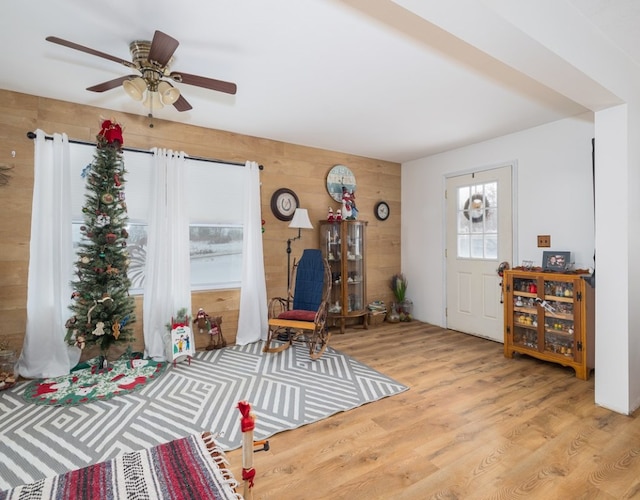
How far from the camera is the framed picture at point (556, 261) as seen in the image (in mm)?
3330

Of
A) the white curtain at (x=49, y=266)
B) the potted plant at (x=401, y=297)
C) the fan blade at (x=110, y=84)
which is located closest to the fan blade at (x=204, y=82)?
the fan blade at (x=110, y=84)

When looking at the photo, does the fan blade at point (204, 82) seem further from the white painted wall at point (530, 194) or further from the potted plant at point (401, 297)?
the potted plant at point (401, 297)

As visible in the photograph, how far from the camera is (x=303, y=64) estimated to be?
2.45 metres

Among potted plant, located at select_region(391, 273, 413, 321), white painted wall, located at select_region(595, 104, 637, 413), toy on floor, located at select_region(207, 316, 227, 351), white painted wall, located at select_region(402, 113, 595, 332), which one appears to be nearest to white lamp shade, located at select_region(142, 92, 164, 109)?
toy on floor, located at select_region(207, 316, 227, 351)

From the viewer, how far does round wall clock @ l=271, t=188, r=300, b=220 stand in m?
4.25

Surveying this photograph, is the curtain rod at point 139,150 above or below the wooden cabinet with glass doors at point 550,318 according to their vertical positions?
above

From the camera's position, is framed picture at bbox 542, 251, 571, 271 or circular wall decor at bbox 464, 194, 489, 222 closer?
framed picture at bbox 542, 251, 571, 271

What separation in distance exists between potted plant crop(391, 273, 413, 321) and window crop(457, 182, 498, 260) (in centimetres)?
100

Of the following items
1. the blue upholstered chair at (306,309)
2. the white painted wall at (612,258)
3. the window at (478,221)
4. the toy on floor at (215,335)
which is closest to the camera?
the white painted wall at (612,258)

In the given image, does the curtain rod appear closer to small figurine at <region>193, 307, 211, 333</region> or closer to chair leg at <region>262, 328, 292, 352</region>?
small figurine at <region>193, 307, 211, 333</region>

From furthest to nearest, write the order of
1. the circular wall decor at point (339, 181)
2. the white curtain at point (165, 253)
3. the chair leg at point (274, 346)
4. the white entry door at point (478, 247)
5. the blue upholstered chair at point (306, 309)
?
the circular wall decor at point (339, 181) → the white entry door at point (478, 247) → the chair leg at point (274, 346) → the blue upholstered chair at point (306, 309) → the white curtain at point (165, 253)

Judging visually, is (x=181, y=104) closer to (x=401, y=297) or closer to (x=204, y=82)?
(x=204, y=82)

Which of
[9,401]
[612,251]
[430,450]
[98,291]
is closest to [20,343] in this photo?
[9,401]

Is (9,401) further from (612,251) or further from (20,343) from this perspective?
(612,251)
